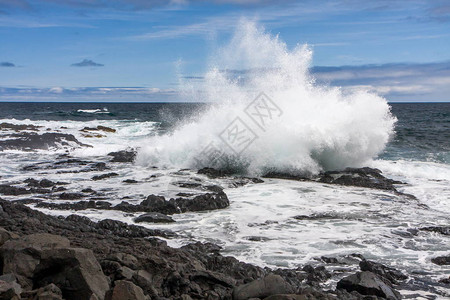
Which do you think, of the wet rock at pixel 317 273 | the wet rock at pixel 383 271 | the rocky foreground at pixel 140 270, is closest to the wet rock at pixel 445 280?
the rocky foreground at pixel 140 270

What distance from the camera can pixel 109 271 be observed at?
5.05 metres

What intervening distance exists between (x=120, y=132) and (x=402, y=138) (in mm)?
19595

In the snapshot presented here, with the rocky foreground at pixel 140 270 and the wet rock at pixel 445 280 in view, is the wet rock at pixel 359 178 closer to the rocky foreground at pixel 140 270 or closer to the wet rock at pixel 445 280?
the rocky foreground at pixel 140 270

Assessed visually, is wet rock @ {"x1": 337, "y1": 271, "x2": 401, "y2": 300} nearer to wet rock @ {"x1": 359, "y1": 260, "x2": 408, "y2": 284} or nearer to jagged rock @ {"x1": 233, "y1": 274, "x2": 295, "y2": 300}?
wet rock @ {"x1": 359, "y1": 260, "x2": 408, "y2": 284}

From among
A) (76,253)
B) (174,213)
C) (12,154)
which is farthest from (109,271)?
(12,154)

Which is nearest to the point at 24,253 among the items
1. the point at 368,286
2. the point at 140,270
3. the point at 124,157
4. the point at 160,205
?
the point at 140,270

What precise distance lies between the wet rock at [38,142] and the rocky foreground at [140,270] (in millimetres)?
14430

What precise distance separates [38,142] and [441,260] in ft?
65.7

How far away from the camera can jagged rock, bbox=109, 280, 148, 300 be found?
425cm

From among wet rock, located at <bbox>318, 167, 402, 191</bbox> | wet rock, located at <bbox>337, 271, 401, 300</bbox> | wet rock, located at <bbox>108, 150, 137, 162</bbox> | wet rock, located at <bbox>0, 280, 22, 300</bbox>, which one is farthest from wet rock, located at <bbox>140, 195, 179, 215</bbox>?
wet rock, located at <bbox>108, 150, 137, 162</bbox>

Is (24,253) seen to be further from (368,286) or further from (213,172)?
(213,172)

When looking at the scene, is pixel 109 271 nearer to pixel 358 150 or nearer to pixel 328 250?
pixel 328 250

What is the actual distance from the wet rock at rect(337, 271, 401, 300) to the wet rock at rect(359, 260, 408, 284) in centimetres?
45

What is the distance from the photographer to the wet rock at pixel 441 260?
7211 millimetres
